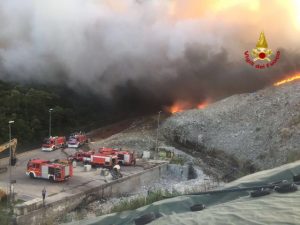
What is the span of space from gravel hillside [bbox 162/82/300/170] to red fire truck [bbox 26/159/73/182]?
14.2 meters

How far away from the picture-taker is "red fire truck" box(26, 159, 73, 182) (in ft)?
88.5

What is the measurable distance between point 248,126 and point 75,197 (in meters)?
21.6

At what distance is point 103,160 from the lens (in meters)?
31.4

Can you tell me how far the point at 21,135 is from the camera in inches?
1768

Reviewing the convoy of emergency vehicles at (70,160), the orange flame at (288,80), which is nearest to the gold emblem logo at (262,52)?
the orange flame at (288,80)

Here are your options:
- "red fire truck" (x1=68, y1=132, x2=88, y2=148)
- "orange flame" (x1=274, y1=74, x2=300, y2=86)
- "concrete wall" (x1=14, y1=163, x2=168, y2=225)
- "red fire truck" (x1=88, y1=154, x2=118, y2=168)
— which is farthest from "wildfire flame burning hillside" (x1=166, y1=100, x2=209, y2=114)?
"red fire truck" (x1=88, y1=154, x2=118, y2=168)

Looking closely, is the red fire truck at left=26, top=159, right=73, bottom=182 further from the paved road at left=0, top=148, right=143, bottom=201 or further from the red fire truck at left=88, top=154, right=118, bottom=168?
the red fire truck at left=88, top=154, right=118, bottom=168

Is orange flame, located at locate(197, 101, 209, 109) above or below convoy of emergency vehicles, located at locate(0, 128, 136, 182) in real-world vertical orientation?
above

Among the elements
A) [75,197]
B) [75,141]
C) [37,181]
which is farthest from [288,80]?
[75,197]

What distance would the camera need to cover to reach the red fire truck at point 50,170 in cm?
2698

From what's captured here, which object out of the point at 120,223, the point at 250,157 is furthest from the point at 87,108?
the point at 120,223

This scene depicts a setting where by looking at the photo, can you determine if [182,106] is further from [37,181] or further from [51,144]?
[37,181]

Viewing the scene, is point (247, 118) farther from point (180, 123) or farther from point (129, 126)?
point (129, 126)

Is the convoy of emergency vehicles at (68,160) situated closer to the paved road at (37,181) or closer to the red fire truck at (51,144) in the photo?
the red fire truck at (51,144)
